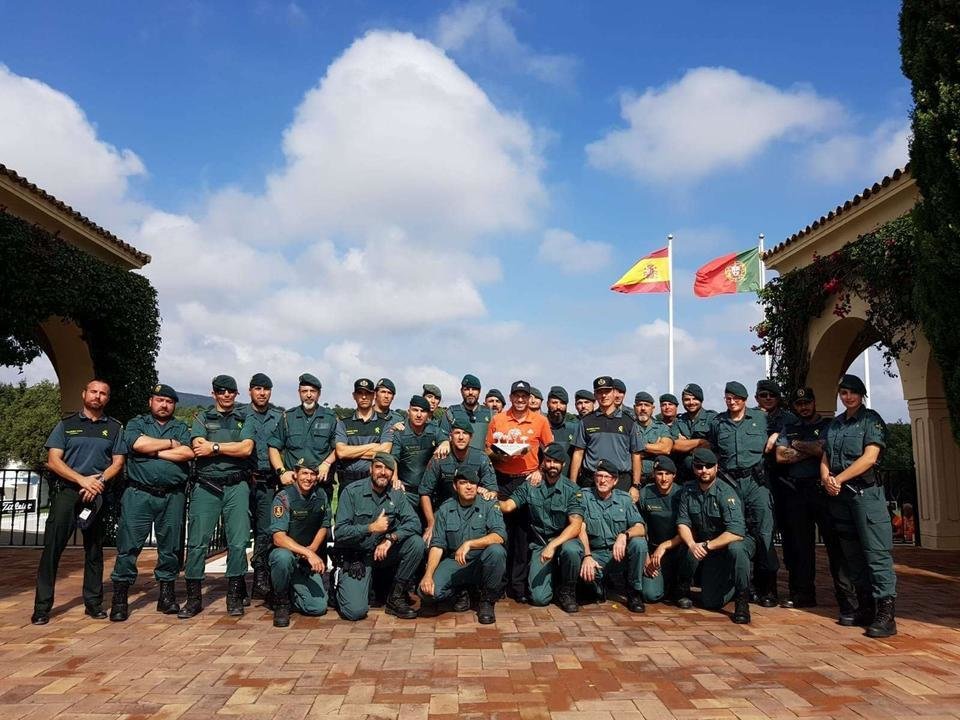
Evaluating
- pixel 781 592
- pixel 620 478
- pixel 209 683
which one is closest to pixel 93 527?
pixel 209 683

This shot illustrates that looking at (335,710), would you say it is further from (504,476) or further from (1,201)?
(1,201)

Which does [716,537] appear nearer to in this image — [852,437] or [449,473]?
[852,437]

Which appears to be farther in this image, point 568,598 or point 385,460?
point 568,598

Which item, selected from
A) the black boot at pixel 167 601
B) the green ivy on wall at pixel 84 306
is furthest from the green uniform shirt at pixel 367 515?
the green ivy on wall at pixel 84 306

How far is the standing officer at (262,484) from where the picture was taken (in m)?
6.37

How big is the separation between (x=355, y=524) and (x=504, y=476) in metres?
1.59

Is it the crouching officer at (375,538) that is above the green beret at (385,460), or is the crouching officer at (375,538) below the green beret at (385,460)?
below

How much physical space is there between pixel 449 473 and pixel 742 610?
273 cm

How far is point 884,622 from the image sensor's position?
5.19 m

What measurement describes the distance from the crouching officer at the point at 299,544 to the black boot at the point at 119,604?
1.21m

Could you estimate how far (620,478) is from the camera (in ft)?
22.0

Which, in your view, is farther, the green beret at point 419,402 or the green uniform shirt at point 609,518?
the green beret at point 419,402

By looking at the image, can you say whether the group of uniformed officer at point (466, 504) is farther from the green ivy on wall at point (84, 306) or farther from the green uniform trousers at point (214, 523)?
the green ivy on wall at point (84, 306)

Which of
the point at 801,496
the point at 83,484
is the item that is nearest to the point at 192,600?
the point at 83,484
